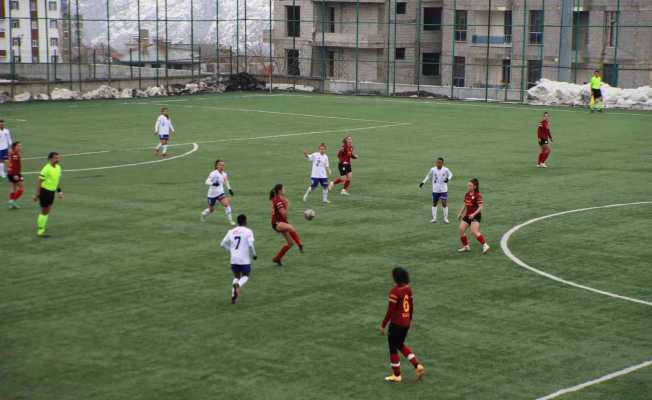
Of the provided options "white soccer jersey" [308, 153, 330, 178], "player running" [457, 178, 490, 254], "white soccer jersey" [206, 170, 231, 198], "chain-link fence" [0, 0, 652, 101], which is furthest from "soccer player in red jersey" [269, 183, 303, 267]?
"chain-link fence" [0, 0, 652, 101]

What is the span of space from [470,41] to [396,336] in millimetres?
78989

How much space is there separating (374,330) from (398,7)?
83.9 m

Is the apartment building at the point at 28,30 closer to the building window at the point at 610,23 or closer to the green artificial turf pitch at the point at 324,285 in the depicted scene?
the building window at the point at 610,23

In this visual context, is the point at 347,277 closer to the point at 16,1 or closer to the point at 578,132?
the point at 578,132

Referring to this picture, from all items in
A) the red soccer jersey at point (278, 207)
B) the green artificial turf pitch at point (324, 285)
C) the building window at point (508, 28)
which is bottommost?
the green artificial turf pitch at point (324, 285)

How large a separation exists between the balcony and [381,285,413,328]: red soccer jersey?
78931 millimetres

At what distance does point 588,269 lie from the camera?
22.8 metres

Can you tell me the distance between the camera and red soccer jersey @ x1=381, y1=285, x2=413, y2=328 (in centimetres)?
1501

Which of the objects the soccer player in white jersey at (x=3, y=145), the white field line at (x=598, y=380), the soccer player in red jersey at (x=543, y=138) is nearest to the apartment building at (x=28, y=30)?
the soccer player in white jersey at (x=3, y=145)

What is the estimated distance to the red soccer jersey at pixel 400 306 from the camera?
49.2 feet

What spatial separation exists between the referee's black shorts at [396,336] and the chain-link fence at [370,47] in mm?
56405

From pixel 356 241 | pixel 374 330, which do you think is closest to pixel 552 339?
pixel 374 330

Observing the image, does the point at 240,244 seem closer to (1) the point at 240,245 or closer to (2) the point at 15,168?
(1) the point at 240,245

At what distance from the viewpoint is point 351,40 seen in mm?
93938
